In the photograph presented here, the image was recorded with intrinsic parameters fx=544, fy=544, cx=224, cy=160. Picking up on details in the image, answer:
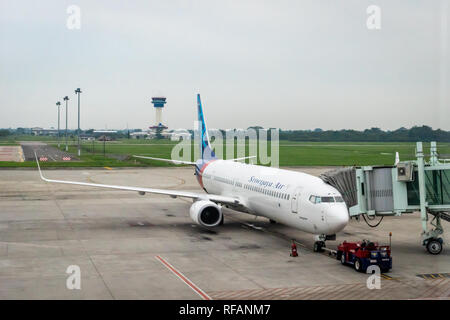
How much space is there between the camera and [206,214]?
36.4 meters

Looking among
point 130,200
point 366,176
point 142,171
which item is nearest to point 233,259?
point 366,176

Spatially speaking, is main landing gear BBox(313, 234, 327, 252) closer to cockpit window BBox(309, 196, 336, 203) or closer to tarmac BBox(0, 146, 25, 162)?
cockpit window BBox(309, 196, 336, 203)

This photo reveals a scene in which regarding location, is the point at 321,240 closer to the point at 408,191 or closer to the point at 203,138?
the point at 408,191

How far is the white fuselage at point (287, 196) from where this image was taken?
28438 mm

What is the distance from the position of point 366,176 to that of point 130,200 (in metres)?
28.7

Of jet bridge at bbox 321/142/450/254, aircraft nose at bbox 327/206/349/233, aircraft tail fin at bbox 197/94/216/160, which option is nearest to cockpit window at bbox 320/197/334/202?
aircraft nose at bbox 327/206/349/233

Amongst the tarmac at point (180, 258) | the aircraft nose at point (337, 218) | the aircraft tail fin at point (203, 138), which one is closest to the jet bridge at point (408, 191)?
the tarmac at point (180, 258)

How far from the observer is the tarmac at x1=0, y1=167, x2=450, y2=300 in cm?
2244

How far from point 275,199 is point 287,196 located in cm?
151

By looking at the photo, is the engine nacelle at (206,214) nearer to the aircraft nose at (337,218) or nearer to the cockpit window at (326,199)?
Result: the cockpit window at (326,199)

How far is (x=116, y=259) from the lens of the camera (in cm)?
2805

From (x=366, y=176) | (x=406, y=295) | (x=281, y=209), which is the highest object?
(x=366, y=176)

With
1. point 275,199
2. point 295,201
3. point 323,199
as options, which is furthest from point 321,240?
point 275,199
